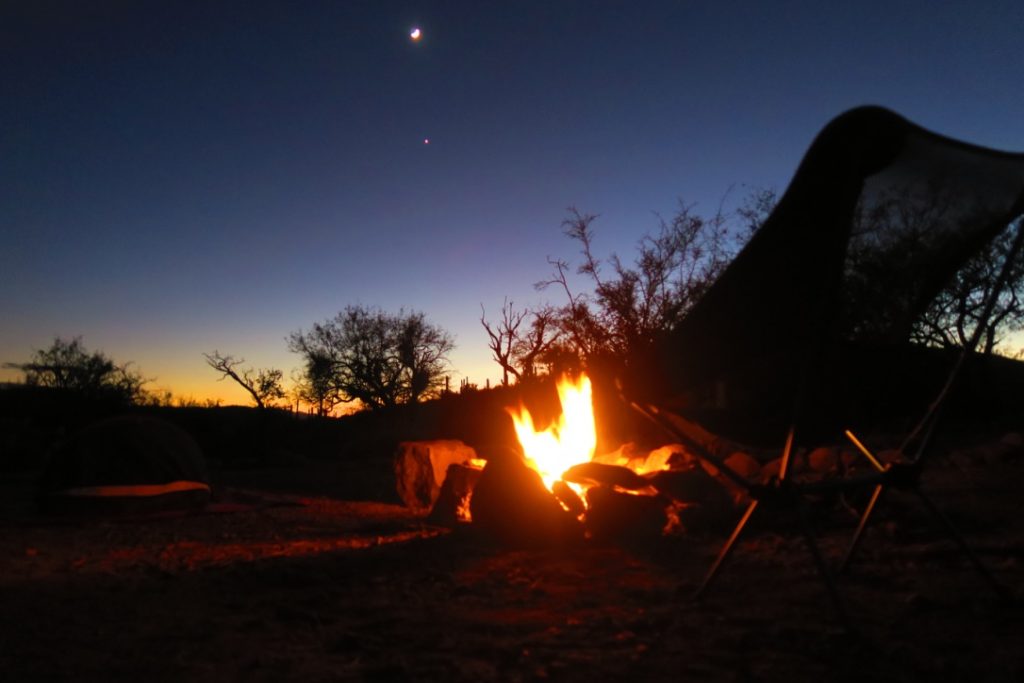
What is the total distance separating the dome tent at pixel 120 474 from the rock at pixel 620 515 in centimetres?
644

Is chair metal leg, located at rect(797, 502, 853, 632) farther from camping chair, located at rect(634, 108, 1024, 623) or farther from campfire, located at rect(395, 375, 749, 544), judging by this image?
campfire, located at rect(395, 375, 749, 544)

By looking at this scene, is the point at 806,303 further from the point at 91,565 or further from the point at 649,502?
the point at 91,565

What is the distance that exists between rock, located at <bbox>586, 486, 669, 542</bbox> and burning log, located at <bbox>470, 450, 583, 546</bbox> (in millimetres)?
179

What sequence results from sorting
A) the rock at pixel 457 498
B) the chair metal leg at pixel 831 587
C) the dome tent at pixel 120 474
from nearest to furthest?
the chair metal leg at pixel 831 587
the rock at pixel 457 498
the dome tent at pixel 120 474

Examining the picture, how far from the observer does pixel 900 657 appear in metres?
2.87

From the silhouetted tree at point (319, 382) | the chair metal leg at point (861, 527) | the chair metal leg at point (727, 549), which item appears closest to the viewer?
the chair metal leg at point (727, 549)

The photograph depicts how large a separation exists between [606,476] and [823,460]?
2.94 m

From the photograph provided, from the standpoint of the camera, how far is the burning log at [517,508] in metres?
6.05

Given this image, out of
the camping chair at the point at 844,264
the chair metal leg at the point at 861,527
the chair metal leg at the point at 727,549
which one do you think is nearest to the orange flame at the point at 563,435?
the chair metal leg at the point at 861,527

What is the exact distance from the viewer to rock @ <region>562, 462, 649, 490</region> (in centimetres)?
650

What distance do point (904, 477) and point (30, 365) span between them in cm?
4411

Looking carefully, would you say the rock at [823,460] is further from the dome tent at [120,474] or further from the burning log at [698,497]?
the dome tent at [120,474]

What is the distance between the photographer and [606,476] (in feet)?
21.6

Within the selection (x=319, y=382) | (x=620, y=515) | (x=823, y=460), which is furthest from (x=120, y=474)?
(x=319, y=382)
